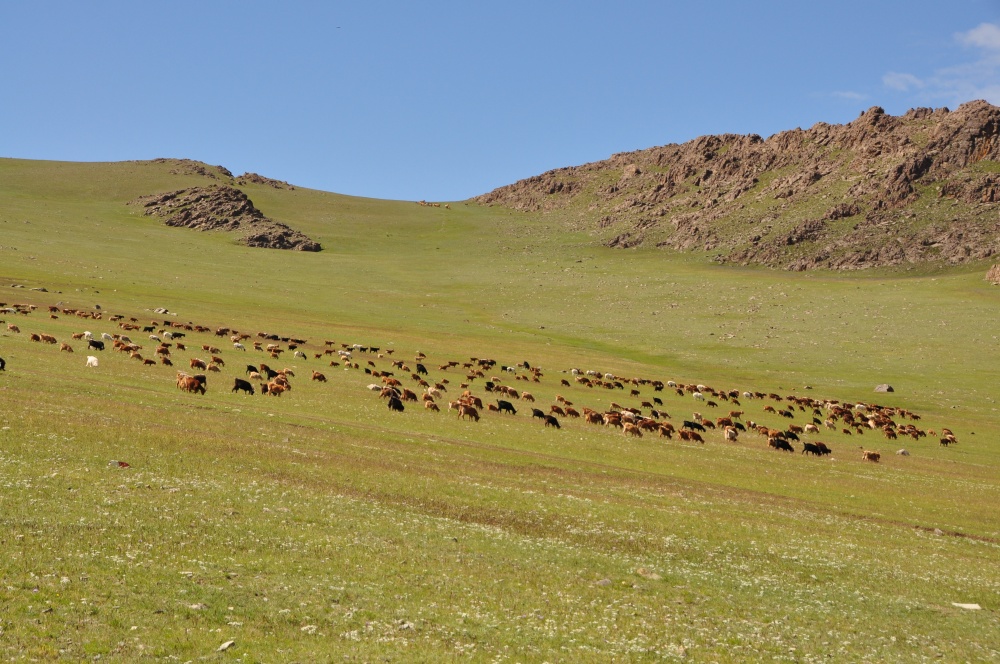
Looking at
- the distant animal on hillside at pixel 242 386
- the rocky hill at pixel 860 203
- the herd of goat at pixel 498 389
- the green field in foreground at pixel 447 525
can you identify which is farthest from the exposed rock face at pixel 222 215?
the distant animal on hillside at pixel 242 386

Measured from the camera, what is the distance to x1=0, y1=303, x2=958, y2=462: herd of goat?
44688 millimetres

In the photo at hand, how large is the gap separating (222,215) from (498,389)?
469 feet

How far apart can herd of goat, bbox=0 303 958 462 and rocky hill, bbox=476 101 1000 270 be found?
91820 mm

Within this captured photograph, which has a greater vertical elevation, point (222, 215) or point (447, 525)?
point (222, 215)

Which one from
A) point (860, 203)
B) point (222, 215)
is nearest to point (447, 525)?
point (860, 203)

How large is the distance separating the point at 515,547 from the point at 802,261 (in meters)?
141

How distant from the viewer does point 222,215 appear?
179875 millimetres

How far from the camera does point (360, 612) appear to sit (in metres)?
14.1

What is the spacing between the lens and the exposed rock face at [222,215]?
6654 inches

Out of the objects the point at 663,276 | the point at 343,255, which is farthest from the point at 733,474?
the point at 343,255

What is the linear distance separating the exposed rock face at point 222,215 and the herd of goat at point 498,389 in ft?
338

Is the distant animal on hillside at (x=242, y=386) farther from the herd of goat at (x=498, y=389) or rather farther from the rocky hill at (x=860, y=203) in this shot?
the rocky hill at (x=860, y=203)

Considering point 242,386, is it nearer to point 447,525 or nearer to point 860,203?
point 447,525

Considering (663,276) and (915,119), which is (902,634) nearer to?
(663,276)
